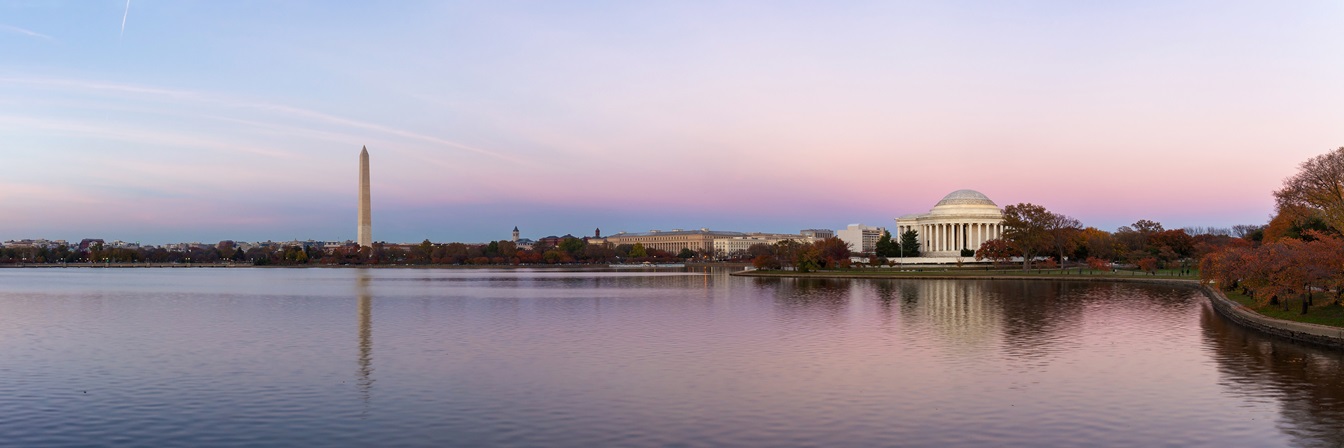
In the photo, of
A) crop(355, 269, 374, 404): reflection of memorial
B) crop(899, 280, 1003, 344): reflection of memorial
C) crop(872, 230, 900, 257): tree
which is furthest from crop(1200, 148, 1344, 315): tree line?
crop(872, 230, 900, 257): tree

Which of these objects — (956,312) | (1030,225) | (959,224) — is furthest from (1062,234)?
(956,312)

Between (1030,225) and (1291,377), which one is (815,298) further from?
(1030,225)

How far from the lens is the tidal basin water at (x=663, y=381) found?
1634cm

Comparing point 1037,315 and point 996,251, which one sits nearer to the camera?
point 1037,315

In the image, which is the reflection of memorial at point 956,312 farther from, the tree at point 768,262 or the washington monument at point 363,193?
the washington monument at point 363,193

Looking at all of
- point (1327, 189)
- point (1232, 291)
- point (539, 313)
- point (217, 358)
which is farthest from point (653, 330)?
point (1327, 189)

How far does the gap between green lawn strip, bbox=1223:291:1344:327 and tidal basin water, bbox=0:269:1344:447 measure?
5.32 ft

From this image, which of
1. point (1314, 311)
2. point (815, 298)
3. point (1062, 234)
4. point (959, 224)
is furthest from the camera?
point (959, 224)

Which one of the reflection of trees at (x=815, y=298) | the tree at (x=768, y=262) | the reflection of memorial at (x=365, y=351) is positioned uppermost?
the tree at (x=768, y=262)

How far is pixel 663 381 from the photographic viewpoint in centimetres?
2194

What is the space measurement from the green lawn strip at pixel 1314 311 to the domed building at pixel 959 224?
99671 mm

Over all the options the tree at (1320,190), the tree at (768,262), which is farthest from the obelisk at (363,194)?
the tree at (1320,190)

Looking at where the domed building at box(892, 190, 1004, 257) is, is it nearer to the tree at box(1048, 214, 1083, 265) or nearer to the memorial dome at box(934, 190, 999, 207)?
the memorial dome at box(934, 190, 999, 207)

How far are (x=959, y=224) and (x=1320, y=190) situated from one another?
82882 mm
